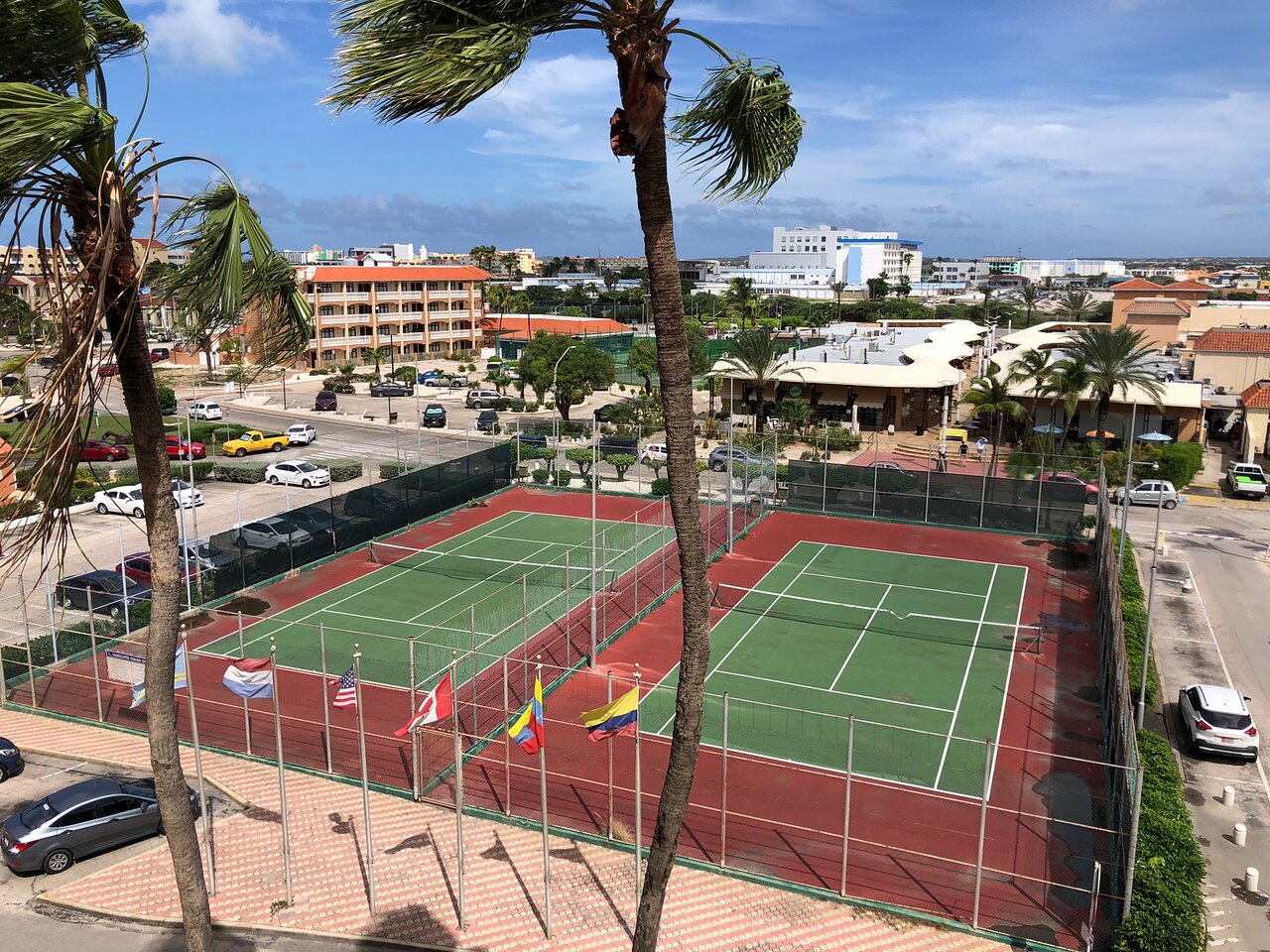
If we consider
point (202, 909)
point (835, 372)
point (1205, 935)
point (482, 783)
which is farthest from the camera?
point (835, 372)

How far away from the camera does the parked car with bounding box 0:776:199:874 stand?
1588 centimetres

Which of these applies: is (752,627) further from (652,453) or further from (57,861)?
(652,453)

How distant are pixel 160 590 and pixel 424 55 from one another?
184 inches

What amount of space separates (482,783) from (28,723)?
10.6m

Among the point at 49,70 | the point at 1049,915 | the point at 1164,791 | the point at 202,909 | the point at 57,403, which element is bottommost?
the point at 1049,915

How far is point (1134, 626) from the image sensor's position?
2455 centimetres

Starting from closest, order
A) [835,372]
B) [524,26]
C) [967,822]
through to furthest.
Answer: [524,26]
[967,822]
[835,372]

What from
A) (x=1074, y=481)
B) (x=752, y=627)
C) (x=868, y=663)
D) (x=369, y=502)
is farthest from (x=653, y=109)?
(x=1074, y=481)

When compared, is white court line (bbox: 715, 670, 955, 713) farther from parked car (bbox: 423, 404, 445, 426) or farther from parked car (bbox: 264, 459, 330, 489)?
parked car (bbox: 423, 404, 445, 426)

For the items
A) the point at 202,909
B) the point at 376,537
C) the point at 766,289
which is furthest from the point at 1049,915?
the point at 766,289

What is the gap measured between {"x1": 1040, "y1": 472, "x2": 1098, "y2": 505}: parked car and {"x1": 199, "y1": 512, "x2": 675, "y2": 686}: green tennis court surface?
608 inches

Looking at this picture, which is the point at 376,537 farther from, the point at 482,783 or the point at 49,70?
the point at 49,70

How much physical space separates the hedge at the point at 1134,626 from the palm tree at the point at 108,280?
17.0 m

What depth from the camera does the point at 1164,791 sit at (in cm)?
1612
